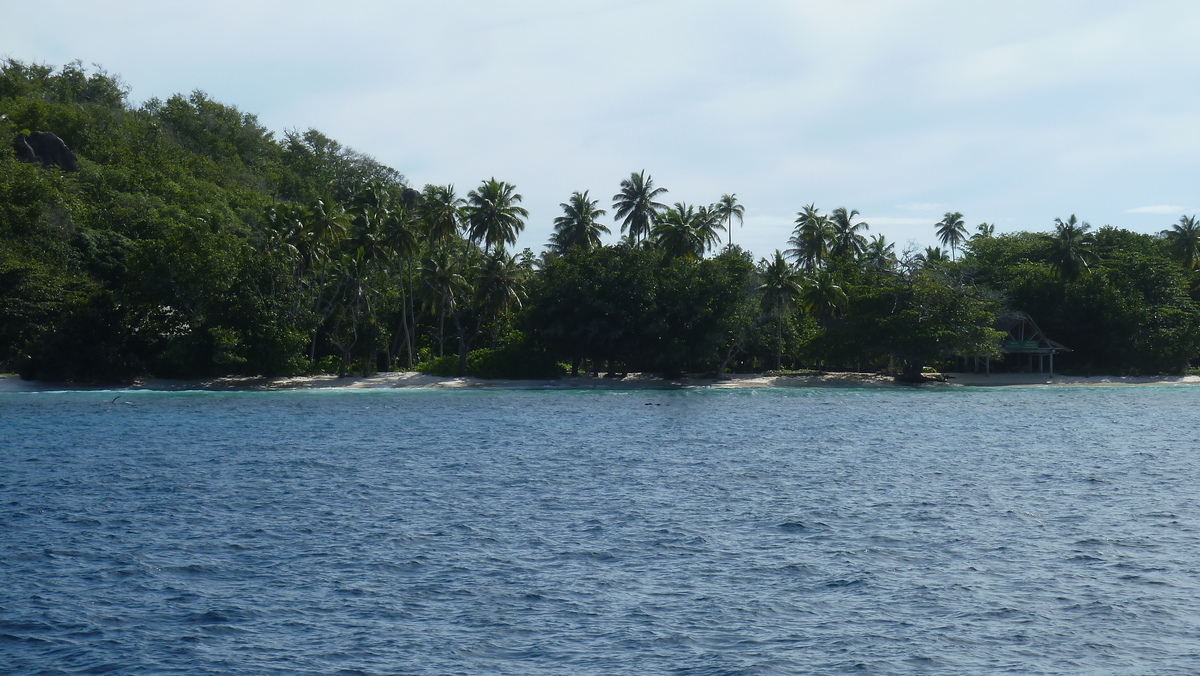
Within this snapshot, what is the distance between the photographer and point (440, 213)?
76375 millimetres

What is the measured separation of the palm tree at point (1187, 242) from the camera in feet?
313

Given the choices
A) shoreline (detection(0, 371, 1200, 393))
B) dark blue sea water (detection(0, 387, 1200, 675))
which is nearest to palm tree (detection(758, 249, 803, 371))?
shoreline (detection(0, 371, 1200, 393))

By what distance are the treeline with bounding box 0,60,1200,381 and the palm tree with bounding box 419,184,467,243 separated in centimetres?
23

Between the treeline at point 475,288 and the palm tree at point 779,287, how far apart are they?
0.54ft

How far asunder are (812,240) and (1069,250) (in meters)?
22.6

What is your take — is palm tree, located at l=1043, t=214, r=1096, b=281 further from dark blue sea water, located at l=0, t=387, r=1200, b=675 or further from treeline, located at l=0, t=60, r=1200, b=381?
dark blue sea water, located at l=0, t=387, r=1200, b=675

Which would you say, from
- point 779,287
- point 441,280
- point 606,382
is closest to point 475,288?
point 441,280

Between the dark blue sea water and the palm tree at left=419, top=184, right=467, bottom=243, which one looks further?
the palm tree at left=419, top=184, right=467, bottom=243

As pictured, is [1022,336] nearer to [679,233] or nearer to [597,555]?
[679,233]

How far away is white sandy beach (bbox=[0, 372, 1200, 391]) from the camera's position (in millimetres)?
66438

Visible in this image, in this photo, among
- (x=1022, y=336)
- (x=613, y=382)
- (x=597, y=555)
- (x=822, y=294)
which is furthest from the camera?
(x=1022, y=336)

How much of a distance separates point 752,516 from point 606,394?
46.6 meters

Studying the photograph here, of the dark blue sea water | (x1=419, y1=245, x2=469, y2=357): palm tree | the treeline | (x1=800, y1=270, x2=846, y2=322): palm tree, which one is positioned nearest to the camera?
the dark blue sea water

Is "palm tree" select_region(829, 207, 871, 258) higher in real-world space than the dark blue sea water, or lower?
→ higher
